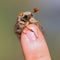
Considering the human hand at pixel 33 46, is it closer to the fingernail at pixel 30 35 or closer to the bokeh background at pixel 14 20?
the fingernail at pixel 30 35

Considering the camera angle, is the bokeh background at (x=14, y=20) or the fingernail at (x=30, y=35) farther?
the bokeh background at (x=14, y=20)

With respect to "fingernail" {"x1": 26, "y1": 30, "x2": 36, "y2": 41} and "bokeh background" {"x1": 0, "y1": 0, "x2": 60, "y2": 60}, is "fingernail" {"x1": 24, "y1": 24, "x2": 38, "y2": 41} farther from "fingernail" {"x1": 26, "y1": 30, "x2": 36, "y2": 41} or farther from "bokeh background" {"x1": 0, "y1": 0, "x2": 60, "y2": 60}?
"bokeh background" {"x1": 0, "y1": 0, "x2": 60, "y2": 60}

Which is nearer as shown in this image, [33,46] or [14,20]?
[33,46]

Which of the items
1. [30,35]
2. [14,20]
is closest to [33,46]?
[30,35]

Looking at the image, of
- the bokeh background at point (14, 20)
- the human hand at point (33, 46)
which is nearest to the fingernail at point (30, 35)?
the human hand at point (33, 46)

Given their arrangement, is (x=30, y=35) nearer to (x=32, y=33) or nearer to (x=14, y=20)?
(x=32, y=33)
